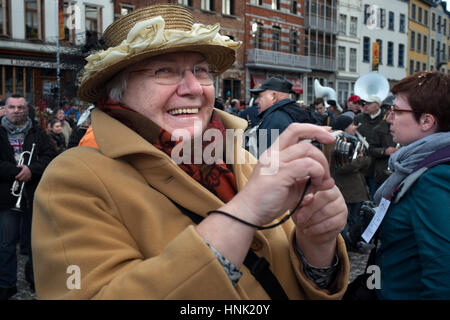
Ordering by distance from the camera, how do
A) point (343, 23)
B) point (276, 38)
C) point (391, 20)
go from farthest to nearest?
point (391, 20) → point (343, 23) → point (276, 38)

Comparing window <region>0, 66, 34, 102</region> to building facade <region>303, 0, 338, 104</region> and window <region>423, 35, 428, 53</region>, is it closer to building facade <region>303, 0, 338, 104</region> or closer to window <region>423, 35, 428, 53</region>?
building facade <region>303, 0, 338, 104</region>

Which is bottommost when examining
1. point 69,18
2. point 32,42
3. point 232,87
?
point 232,87

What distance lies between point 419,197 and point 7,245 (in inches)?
155

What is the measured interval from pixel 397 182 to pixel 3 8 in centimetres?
1958

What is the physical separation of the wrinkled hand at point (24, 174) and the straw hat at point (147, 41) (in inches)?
122

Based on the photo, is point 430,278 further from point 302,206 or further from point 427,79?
point 427,79

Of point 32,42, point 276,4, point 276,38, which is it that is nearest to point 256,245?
point 32,42

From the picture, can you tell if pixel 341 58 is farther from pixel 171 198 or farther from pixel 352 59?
pixel 171 198

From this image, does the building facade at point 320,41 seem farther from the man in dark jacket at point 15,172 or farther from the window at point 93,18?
the man in dark jacket at point 15,172

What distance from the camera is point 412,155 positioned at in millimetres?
2271

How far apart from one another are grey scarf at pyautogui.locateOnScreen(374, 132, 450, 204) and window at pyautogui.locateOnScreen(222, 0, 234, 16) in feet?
79.6

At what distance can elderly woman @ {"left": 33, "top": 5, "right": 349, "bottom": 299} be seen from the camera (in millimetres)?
1133

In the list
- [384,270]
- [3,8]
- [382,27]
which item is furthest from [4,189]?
[382,27]

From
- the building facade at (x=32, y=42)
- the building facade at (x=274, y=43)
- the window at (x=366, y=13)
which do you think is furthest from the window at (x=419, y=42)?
the building facade at (x=32, y=42)
